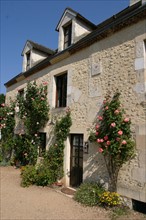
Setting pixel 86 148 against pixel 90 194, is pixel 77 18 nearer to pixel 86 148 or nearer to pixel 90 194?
pixel 86 148

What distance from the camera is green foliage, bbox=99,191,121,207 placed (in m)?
4.72

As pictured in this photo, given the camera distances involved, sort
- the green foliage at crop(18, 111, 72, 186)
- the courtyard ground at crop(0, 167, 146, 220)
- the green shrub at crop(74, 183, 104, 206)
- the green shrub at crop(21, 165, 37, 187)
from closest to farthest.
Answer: the courtyard ground at crop(0, 167, 146, 220)
the green shrub at crop(74, 183, 104, 206)
the green shrub at crop(21, 165, 37, 187)
the green foliage at crop(18, 111, 72, 186)

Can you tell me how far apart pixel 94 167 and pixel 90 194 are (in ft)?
2.63

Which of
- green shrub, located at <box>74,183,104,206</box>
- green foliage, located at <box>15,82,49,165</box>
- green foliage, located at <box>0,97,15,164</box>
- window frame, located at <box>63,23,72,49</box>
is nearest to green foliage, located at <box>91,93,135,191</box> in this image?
green shrub, located at <box>74,183,104,206</box>

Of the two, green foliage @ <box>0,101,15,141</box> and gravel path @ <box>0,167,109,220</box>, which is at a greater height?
green foliage @ <box>0,101,15,141</box>

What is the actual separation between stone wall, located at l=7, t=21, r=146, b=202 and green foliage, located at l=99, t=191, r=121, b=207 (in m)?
0.24

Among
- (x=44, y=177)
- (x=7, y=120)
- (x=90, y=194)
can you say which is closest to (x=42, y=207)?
(x=90, y=194)

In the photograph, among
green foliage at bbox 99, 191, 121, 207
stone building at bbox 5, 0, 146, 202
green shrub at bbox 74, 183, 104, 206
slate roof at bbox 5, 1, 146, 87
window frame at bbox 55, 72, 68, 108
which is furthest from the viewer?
window frame at bbox 55, 72, 68, 108

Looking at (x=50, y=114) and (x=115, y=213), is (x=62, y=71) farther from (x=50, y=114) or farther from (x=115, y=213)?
(x=115, y=213)

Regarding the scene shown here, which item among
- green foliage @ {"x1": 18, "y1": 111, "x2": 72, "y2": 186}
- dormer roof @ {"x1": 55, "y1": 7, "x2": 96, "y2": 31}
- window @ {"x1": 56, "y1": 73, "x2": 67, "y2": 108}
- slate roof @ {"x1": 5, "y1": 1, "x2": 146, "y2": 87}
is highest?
dormer roof @ {"x1": 55, "y1": 7, "x2": 96, "y2": 31}

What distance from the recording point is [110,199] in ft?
15.5

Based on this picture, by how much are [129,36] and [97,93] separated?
1.83 m

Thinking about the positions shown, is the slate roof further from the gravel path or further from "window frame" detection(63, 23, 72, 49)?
the gravel path

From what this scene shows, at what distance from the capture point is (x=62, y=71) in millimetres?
7801
